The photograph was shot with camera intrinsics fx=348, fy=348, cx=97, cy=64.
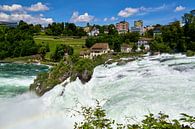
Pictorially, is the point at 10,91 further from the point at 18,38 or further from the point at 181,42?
the point at 18,38

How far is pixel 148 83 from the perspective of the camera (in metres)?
20.6

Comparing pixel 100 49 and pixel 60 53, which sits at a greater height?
pixel 100 49

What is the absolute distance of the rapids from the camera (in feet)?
48.7

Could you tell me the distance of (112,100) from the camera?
17.2 metres

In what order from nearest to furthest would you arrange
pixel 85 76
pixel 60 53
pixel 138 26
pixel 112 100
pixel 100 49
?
1. pixel 112 100
2. pixel 85 76
3. pixel 60 53
4. pixel 100 49
5. pixel 138 26

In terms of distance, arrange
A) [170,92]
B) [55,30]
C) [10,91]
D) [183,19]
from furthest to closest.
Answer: [55,30] < [183,19] < [10,91] < [170,92]

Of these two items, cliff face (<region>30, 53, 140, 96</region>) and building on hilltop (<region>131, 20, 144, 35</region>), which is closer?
cliff face (<region>30, 53, 140, 96</region>)

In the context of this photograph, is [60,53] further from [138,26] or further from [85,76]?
[138,26]

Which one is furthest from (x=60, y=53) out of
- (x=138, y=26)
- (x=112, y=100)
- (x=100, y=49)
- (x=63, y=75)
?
(x=138, y=26)

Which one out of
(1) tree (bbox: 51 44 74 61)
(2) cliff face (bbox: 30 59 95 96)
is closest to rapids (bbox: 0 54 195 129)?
(2) cliff face (bbox: 30 59 95 96)

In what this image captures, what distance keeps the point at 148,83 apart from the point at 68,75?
747 cm

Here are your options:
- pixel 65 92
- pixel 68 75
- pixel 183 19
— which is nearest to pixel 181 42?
pixel 183 19

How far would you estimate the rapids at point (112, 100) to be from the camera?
1485 centimetres

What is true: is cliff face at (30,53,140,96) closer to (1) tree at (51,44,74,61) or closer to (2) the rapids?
(2) the rapids
